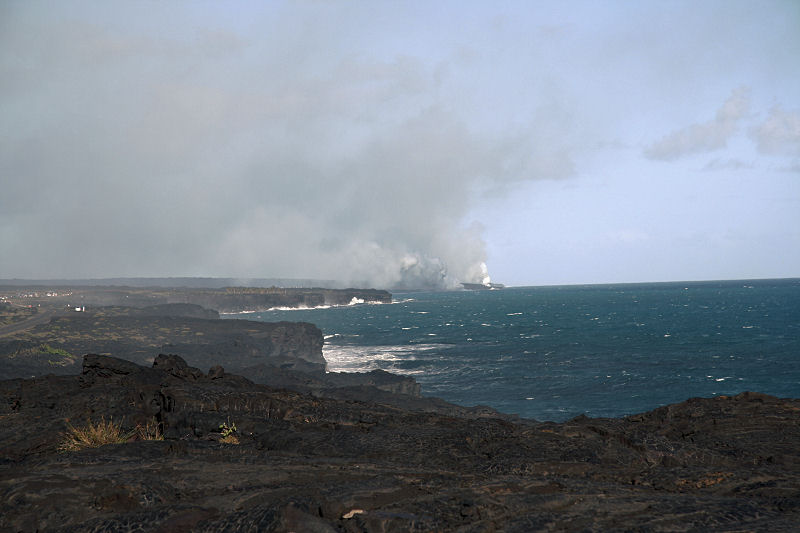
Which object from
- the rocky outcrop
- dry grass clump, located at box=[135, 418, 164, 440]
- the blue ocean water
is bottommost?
the blue ocean water

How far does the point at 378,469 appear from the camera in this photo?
31.8 feet

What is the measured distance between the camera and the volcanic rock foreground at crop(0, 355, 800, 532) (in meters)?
6.57

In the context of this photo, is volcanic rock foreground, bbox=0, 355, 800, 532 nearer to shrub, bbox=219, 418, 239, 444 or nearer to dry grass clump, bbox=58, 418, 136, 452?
shrub, bbox=219, 418, 239, 444

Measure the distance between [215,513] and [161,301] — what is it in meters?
187

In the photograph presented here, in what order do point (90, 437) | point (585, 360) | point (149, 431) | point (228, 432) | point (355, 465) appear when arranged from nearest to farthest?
point (355, 465) → point (90, 437) → point (228, 432) → point (149, 431) → point (585, 360)

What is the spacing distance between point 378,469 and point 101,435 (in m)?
6.85

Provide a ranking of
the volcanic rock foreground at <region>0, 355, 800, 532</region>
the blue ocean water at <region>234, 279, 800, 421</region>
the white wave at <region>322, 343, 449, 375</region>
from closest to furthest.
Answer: the volcanic rock foreground at <region>0, 355, 800, 532</region>, the blue ocean water at <region>234, 279, 800, 421</region>, the white wave at <region>322, 343, 449, 375</region>

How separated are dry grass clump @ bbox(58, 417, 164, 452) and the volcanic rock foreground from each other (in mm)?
360

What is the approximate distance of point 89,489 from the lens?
7766 mm

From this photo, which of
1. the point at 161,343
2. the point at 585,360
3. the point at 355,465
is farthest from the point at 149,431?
the point at 585,360

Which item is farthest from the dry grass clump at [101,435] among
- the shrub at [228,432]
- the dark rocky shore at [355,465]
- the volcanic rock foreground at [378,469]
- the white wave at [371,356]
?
the white wave at [371,356]

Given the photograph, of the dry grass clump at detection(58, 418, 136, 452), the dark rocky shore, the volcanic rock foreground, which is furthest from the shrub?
the dry grass clump at detection(58, 418, 136, 452)

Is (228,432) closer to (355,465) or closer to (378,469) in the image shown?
(355,465)

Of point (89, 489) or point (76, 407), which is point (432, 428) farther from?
point (76, 407)
